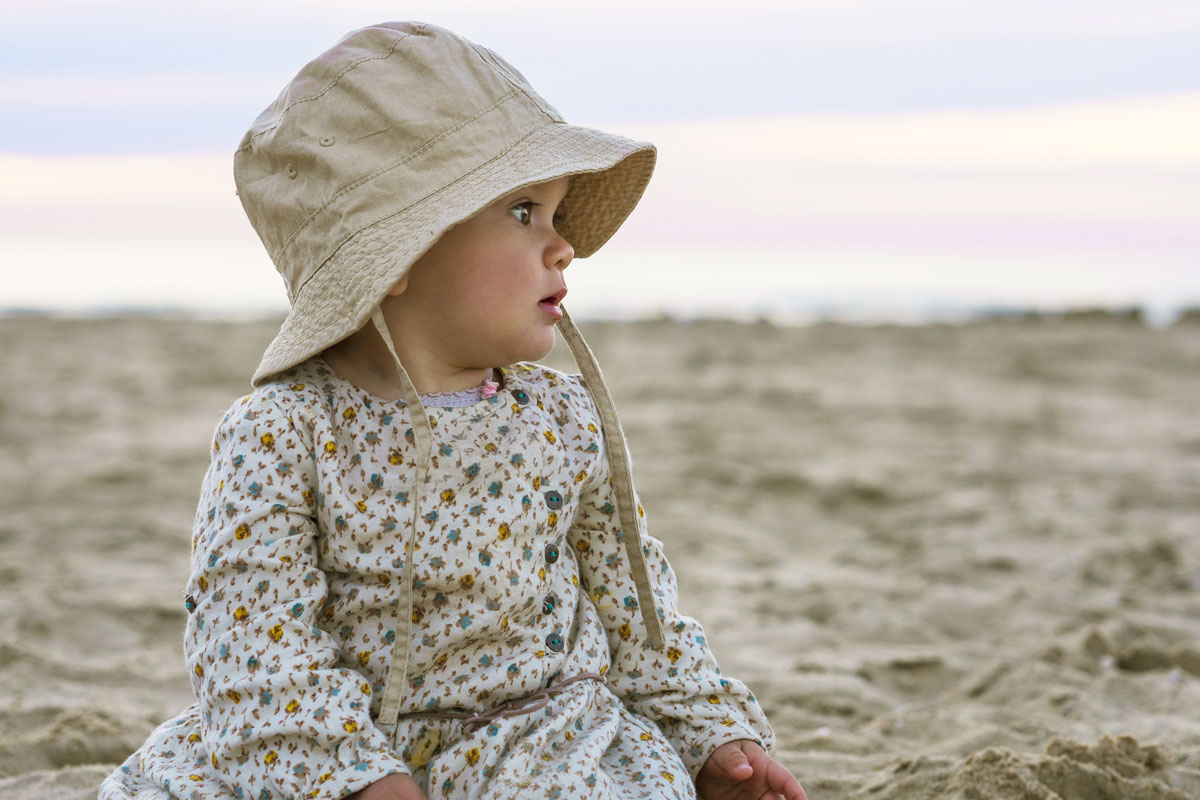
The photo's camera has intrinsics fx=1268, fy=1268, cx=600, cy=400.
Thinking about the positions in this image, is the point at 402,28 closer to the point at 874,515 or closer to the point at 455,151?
the point at 455,151

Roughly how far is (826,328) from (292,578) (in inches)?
392

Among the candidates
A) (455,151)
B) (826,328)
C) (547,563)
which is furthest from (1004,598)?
(826,328)

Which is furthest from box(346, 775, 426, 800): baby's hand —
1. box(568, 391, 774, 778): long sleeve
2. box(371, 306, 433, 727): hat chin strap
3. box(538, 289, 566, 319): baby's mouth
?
box(538, 289, 566, 319): baby's mouth

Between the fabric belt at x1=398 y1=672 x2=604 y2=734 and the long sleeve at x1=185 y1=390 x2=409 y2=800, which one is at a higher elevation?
the long sleeve at x1=185 y1=390 x2=409 y2=800

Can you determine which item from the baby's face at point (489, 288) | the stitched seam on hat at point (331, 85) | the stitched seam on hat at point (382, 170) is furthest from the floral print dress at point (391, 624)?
the stitched seam on hat at point (331, 85)

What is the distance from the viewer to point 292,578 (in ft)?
5.74

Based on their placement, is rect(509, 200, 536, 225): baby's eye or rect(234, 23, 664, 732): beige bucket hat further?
rect(509, 200, 536, 225): baby's eye

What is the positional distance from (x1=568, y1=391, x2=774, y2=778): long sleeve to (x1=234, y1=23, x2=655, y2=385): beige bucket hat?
1.61 feet

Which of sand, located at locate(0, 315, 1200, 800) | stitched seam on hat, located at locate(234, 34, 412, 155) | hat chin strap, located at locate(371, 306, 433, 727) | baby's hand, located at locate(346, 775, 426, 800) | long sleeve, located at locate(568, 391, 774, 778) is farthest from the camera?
sand, located at locate(0, 315, 1200, 800)

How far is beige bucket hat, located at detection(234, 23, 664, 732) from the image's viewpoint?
1799 mm

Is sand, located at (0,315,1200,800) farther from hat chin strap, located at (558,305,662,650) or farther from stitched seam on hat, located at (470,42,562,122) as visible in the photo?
stitched seam on hat, located at (470,42,562,122)

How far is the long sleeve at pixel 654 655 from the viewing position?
205cm

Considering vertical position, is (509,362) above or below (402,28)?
below

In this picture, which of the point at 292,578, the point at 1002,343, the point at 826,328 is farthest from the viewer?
the point at 826,328
